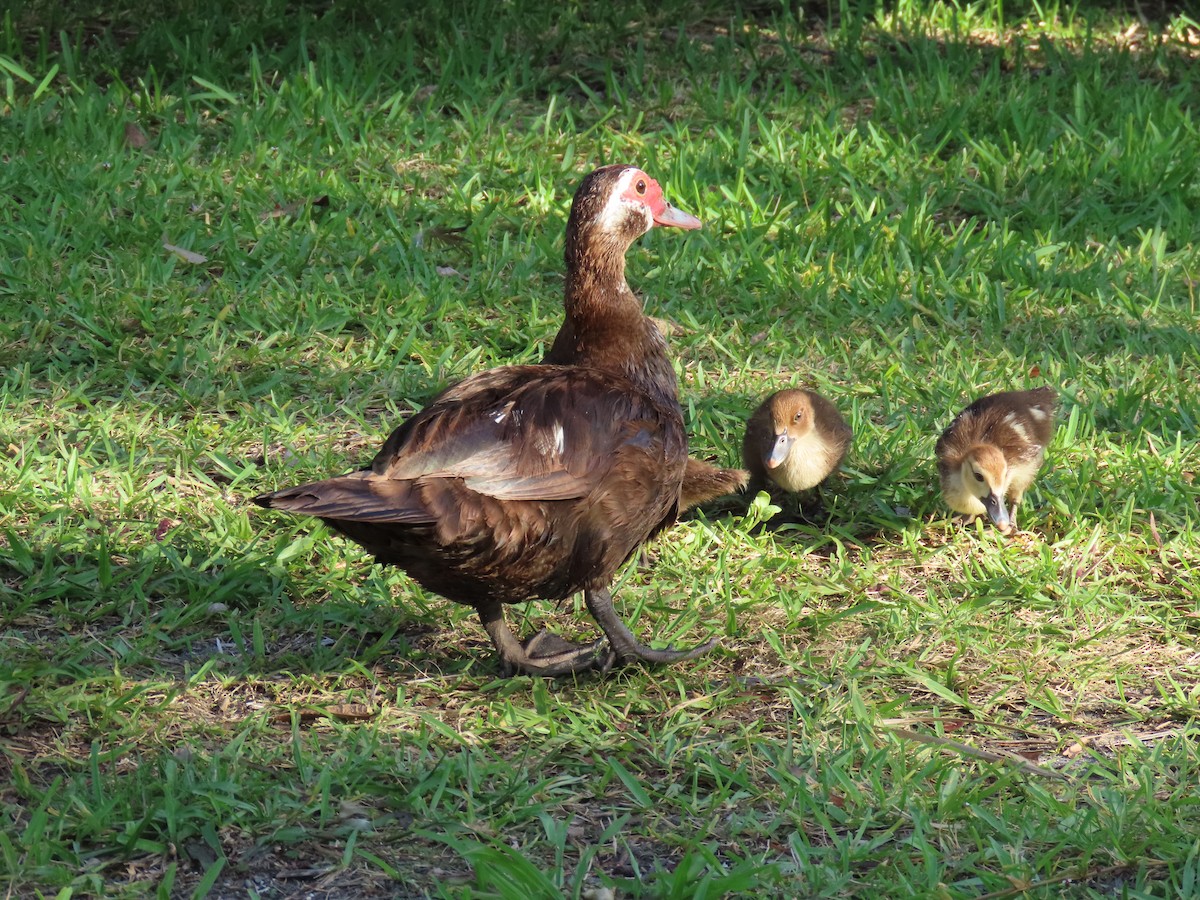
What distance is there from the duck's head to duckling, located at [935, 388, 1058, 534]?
127 centimetres

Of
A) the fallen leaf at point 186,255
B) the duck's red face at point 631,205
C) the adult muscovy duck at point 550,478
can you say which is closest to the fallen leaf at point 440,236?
the fallen leaf at point 186,255

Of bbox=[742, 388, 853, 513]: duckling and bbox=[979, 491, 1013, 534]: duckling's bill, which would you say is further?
bbox=[742, 388, 853, 513]: duckling

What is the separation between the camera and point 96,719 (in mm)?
3889

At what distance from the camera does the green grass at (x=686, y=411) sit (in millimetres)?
3498

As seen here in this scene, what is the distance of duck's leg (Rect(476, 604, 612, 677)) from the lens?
4277mm

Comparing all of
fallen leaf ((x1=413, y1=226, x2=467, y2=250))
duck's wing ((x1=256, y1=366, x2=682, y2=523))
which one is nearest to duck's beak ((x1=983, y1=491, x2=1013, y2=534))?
duck's wing ((x1=256, y1=366, x2=682, y2=523))

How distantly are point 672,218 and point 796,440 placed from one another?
0.84 metres

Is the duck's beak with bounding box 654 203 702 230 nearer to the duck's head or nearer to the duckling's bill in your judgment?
the duck's head

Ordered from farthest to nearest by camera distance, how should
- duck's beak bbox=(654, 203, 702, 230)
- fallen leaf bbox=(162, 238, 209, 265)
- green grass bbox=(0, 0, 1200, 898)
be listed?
fallen leaf bbox=(162, 238, 209, 265)
duck's beak bbox=(654, 203, 702, 230)
green grass bbox=(0, 0, 1200, 898)

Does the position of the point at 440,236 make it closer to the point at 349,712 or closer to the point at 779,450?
the point at 779,450

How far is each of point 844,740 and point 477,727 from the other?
0.95 metres

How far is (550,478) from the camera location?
3.92 m

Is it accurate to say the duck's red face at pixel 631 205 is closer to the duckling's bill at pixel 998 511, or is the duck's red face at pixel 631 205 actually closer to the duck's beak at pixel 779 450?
the duck's beak at pixel 779 450

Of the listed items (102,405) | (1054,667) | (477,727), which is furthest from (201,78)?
(1054,667)
